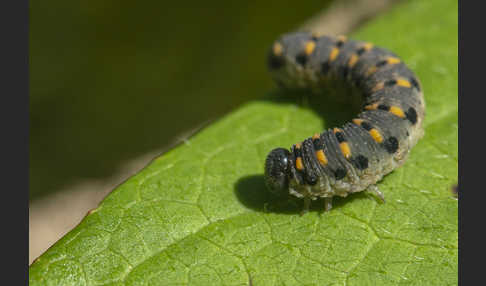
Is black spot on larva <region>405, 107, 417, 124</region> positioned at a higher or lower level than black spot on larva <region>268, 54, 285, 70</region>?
lower

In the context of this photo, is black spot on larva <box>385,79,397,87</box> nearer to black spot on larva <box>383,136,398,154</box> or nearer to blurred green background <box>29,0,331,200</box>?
black spot on larva <box>383,136,398,154</box>

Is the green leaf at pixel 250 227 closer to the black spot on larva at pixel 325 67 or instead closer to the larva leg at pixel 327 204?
the larva leg at pixel 327 204

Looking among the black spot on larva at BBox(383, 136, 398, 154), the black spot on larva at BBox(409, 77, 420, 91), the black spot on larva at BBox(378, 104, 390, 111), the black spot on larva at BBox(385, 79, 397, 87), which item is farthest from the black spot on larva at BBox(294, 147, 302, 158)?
the black spot on larva at BBox(409, 77, 420, 91)

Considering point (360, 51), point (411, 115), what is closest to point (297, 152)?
point (411, 115)

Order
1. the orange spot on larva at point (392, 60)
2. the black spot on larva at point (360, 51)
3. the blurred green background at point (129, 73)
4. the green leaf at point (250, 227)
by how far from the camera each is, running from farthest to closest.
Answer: the blurred green background at point (129, 73) → the black spot on larva at point (360, 51) → the orange spot on larva at point (392, 60) → the green leaf at point (250, 227)

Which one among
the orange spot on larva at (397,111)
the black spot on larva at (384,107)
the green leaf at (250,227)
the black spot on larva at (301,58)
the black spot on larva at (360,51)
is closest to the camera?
the green leaf at (250,227)

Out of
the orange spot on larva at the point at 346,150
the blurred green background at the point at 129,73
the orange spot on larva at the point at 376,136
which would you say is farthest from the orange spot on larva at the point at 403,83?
the blurred green background at the point at 129,73
